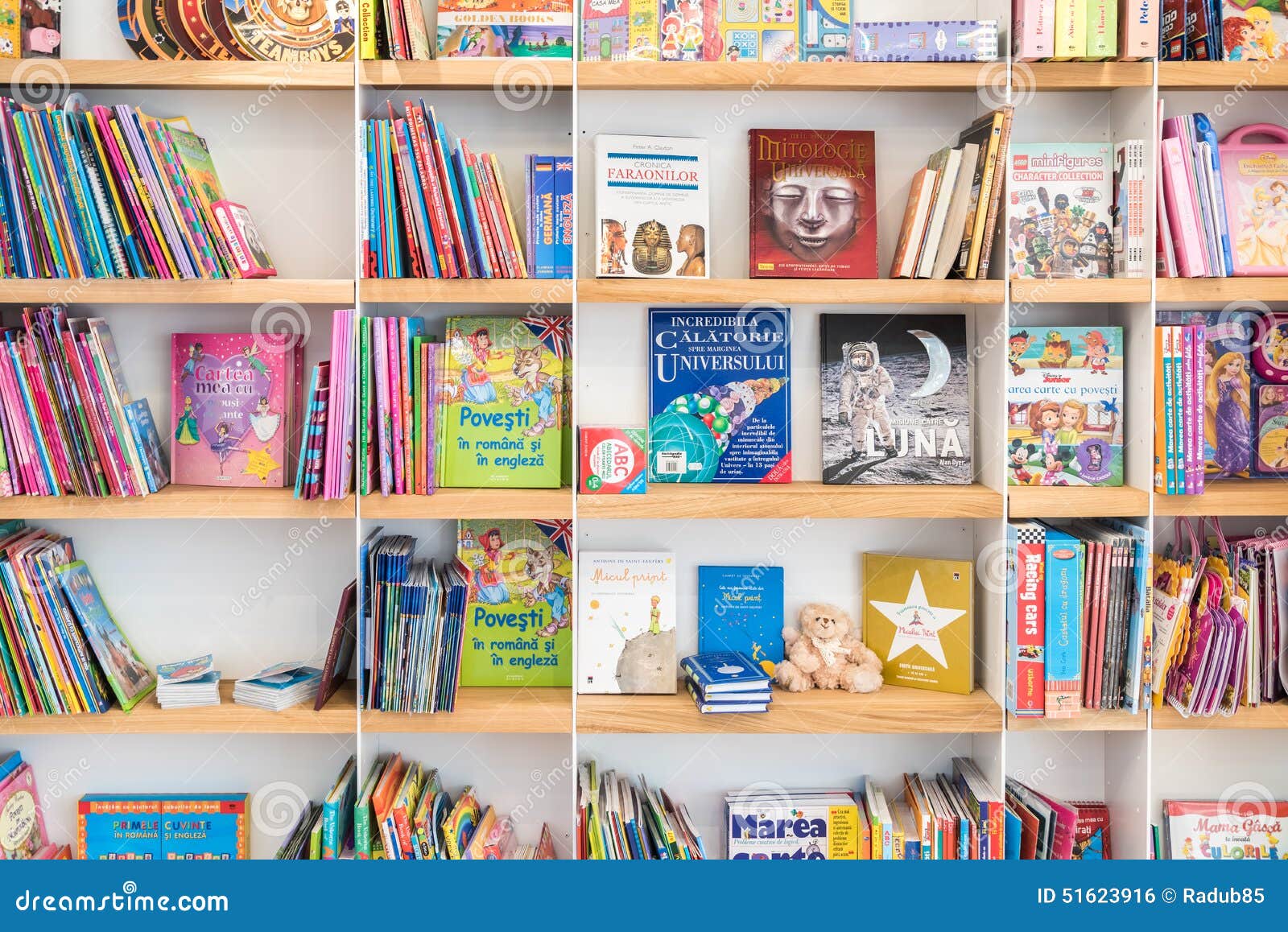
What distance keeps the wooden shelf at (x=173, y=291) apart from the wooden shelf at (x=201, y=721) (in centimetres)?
82

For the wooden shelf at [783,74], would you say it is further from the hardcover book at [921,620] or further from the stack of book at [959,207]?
the hardcover book at [921,620]

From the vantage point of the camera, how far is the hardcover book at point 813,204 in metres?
2.10

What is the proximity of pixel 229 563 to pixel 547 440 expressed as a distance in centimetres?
77

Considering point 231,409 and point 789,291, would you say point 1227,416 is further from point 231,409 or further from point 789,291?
point 231,409

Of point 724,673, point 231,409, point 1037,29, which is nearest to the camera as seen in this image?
point 1037,29

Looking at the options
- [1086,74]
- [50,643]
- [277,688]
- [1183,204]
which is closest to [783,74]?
[1086,74]

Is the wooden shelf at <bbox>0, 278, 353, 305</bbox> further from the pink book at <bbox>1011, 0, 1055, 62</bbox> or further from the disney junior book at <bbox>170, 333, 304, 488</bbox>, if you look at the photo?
the pink book at <bbox>1011, 0, 1055, 62</bbox>

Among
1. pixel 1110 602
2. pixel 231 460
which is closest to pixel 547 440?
pixel 231 460

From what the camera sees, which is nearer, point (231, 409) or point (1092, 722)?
point (1092, 722)

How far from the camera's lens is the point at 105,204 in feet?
6.44

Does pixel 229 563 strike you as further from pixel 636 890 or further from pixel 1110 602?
pixel 1110 602

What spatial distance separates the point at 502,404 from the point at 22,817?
1.36 m

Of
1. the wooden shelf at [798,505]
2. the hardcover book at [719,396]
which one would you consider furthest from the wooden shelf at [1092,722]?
the hardcover book at [719,396]

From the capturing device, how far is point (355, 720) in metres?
2.04
